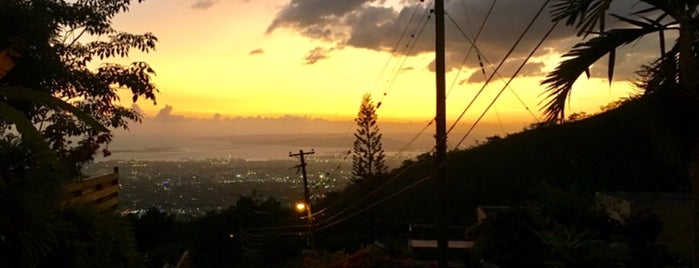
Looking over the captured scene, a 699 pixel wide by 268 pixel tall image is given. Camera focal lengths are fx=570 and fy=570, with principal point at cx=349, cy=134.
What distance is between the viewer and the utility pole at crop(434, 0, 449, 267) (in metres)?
13.0

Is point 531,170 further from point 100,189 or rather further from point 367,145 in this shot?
point 100,189

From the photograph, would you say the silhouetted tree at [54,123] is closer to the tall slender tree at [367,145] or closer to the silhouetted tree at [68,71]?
the silhouetted tree at [68,71]

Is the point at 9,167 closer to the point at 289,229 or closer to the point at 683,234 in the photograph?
the point at 683,234

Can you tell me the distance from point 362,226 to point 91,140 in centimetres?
3025

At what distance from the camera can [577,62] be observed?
17.2 feet

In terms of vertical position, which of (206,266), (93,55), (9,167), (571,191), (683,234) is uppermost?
(93,55)

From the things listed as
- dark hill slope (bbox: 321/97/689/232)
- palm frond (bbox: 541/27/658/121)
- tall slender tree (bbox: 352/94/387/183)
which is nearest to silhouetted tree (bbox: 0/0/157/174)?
palm frond (bbox: 541/27/658/121)

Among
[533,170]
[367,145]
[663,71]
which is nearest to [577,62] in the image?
[663,71]

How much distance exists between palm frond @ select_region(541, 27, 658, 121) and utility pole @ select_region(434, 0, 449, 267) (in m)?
7.38

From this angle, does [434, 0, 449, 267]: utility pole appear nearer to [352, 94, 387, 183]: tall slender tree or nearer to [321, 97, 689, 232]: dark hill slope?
[321, 97, 689, 232]: dark hill slope

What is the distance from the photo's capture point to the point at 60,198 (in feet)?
15.7

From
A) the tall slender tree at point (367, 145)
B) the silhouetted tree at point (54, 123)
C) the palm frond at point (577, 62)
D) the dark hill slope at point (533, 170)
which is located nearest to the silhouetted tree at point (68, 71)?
the silhouetted tree at point (54, 123)

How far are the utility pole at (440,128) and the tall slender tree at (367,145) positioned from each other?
3639 centimetres

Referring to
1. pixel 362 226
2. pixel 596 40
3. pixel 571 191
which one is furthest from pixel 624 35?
pixel 362 226
